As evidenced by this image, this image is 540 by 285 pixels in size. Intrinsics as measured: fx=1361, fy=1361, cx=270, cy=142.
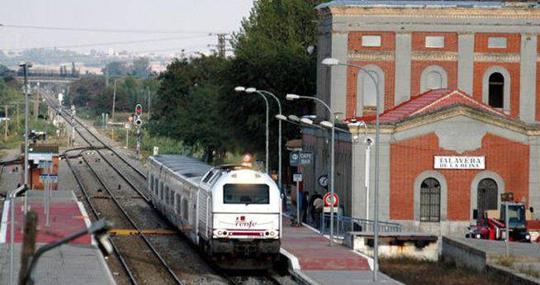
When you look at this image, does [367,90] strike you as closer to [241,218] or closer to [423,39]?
[423,39]

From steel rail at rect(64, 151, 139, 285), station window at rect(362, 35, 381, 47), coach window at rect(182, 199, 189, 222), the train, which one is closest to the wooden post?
steel rail at rect(64, 151, 139, 285)

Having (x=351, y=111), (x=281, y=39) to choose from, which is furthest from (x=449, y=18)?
(x=281, y=39)

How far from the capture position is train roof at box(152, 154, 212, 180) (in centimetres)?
4778

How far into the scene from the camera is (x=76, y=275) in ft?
119

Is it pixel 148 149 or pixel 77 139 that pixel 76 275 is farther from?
pixel 77 139

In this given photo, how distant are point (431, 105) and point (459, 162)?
3.62 m

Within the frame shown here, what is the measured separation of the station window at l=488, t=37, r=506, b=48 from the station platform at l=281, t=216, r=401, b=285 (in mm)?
24206

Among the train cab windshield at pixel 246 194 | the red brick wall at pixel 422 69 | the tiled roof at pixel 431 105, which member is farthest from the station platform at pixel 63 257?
the red brick wall at pixel 422 69

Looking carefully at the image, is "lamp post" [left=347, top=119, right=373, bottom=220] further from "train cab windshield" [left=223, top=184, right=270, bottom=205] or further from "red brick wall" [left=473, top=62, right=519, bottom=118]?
"train cab windshield" [left=223, top=184, right=270, bottom=205]

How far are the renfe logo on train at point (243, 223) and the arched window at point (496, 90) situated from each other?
31881 mm

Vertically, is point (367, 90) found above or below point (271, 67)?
below

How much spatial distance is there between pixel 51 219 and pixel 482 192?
18.4m

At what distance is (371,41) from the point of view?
2648 inches

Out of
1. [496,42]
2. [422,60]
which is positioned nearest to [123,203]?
[422,60]
